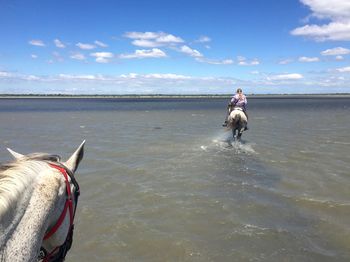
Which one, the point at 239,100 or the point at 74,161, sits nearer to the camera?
the point at 74,161

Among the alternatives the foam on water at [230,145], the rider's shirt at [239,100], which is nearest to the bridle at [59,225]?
the foam on water at [230,145]

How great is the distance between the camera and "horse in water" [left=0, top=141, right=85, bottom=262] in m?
2.09

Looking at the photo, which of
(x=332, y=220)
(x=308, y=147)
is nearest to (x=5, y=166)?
(x=332, y=220)

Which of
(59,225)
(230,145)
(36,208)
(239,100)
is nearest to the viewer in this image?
(36,208)

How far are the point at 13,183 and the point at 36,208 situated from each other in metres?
0.22

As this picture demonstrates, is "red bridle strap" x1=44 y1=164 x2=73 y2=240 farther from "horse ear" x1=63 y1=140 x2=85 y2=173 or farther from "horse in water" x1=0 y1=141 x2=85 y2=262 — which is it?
"horse ear" x1=63 y1=140 x2=85 y2=173

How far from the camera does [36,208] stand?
2.29 metres

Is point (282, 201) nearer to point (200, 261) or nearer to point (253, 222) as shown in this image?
point (253, 222)

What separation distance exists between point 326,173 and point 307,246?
6114 millimetres

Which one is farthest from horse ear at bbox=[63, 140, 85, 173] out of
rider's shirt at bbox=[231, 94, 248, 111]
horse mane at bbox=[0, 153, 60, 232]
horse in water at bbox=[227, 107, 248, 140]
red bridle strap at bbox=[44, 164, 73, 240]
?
rider's shirt at bbox=[231, 94, 248, 111]

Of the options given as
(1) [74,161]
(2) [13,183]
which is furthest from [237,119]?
(2) [13,183]

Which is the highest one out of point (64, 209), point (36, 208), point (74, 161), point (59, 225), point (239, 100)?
point (239, 100)

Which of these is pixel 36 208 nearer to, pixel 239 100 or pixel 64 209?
pixel 64 209

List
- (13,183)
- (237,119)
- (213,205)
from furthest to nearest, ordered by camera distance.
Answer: (237,119) → (213,205) → (13,183)
